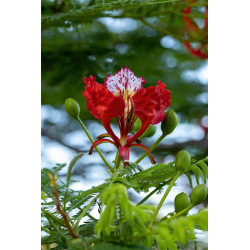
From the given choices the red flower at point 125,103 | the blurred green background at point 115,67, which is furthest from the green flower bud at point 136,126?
the blurred green background at point 115,67

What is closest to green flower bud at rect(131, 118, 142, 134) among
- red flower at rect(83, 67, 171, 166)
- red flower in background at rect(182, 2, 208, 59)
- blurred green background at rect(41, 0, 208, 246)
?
red flower at rect(83, 67, 171, 166)

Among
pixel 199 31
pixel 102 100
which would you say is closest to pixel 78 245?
pixel 102 100

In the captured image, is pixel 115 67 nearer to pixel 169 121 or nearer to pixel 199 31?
pixel 199 31

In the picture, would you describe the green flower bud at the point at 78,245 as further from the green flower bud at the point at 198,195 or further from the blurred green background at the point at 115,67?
the blurred green background at the point at 115,67

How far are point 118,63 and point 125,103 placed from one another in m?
0.34

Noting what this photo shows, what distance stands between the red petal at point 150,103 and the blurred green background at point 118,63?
0.68 feet

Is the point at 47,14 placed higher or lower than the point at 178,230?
higher

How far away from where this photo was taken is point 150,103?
1.27ft

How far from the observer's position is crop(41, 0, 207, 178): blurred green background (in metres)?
0.66

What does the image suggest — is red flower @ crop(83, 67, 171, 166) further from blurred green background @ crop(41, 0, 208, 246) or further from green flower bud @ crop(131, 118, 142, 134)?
blurred green background @ crop(41, 0, 208, 246)
